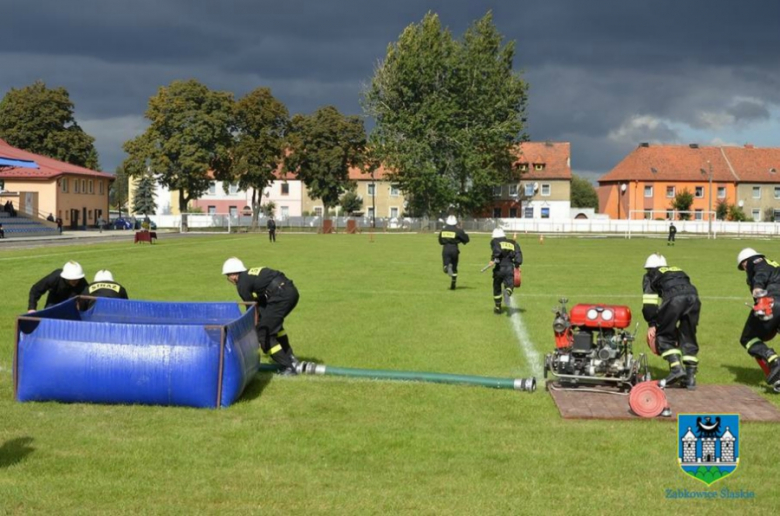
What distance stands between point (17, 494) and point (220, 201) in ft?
378

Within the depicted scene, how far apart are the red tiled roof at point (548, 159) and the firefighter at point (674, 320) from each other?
9823 centimetres


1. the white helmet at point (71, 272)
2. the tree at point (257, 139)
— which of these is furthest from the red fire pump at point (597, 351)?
the tree at point (257, 139)

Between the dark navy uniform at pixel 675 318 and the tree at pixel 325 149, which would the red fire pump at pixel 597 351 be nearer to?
the dark navy uniform at pixel 675 318

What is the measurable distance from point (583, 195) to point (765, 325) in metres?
160

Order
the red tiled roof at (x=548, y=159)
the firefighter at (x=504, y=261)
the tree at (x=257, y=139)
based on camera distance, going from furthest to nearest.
Answer: the red tiled roof at (x=548, y=159)
the tree at (x=257, y=139)
the firefighter at (x=504, y=261)

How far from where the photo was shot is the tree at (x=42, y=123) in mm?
88875

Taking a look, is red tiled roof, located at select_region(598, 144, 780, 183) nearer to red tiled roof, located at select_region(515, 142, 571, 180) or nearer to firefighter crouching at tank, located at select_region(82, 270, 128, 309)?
red tiled roof, located at select_region(515, 142, 571, 180)

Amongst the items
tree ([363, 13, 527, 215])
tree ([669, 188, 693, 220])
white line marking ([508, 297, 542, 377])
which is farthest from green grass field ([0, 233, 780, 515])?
tree ([669, 188, 693, 220])

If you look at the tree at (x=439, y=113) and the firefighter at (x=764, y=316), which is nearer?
the firefighter at (x=764, y=316)

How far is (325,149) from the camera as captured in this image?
90.6 m

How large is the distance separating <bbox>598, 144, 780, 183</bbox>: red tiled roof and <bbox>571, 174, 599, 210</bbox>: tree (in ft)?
170

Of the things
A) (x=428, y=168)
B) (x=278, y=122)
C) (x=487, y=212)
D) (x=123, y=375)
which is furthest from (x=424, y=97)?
(x=123, y=375)

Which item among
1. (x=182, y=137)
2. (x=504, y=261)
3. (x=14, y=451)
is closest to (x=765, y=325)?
(x=504, y=261)

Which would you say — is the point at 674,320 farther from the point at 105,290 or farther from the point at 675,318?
the point at 105,290
